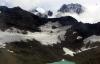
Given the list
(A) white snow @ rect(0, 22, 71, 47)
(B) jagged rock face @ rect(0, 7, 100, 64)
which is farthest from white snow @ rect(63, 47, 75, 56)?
(A) white snow @ rect(0, 22, 71, 47)

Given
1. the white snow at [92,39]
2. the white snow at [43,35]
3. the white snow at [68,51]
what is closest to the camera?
the white snow at [68,51]

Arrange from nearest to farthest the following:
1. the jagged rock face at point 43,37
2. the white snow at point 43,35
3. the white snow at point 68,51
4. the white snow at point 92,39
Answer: the jagged rock face at point 43,37 < the white snow at point 68,51 < the white snow at point 43,35 < the white snow at point 92,39

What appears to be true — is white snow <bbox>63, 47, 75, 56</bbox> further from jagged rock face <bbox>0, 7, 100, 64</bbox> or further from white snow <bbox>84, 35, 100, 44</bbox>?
white snow <bbox>84, 35, 100, 44</bbox>

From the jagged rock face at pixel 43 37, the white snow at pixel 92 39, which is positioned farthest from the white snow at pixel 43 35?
the white snow at pixel 92 39

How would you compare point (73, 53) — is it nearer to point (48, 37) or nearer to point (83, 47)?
point (83, 47)

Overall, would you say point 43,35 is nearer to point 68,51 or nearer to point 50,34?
point 50,34

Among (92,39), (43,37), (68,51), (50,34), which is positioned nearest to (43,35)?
(43,37)

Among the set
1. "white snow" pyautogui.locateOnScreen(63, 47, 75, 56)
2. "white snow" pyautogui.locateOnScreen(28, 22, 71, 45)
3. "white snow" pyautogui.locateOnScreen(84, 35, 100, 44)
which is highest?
"white snow" pyautogui.locateOnScreen(28, 22, 71, 45)

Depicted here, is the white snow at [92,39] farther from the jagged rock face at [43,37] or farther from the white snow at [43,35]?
the white snow at [43,35]

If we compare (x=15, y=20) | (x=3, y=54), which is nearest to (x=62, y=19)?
(x=15, y=20)
